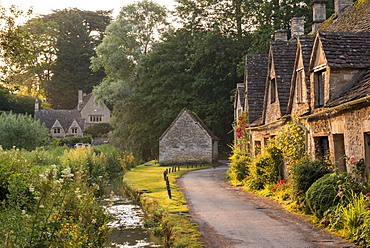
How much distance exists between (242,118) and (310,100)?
10.5 m

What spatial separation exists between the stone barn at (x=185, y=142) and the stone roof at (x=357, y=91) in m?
26.8

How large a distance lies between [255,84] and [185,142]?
1518 cm

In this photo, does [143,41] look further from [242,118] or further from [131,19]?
[242,118]

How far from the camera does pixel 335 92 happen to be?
12.8 m

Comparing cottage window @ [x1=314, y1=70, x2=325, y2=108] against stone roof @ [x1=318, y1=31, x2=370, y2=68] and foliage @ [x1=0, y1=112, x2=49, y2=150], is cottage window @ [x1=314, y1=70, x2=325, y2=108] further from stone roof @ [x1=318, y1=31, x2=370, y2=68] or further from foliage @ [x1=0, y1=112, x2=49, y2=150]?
foliage @ [x1=0, y1=112, x2=49, y2=150]

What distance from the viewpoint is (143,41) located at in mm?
47719

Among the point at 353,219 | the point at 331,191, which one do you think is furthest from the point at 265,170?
the point at 353,219

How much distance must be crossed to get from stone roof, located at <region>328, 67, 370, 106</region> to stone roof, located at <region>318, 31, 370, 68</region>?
52 centimetres

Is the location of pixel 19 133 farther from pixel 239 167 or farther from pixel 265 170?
pixel 265 170

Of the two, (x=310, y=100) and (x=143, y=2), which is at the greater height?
(x=143, y=2)

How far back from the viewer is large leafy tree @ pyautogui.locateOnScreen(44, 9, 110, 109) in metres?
72.4

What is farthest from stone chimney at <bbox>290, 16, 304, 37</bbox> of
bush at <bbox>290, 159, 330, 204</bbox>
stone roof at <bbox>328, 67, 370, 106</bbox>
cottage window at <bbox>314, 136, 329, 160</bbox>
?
bush at <bbox>290, 159, 330, 204</bbox>

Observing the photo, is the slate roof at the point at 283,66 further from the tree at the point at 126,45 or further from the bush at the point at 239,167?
the tree at the point at 126,45

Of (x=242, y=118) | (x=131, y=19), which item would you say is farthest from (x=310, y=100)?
(x=131, y=19)
